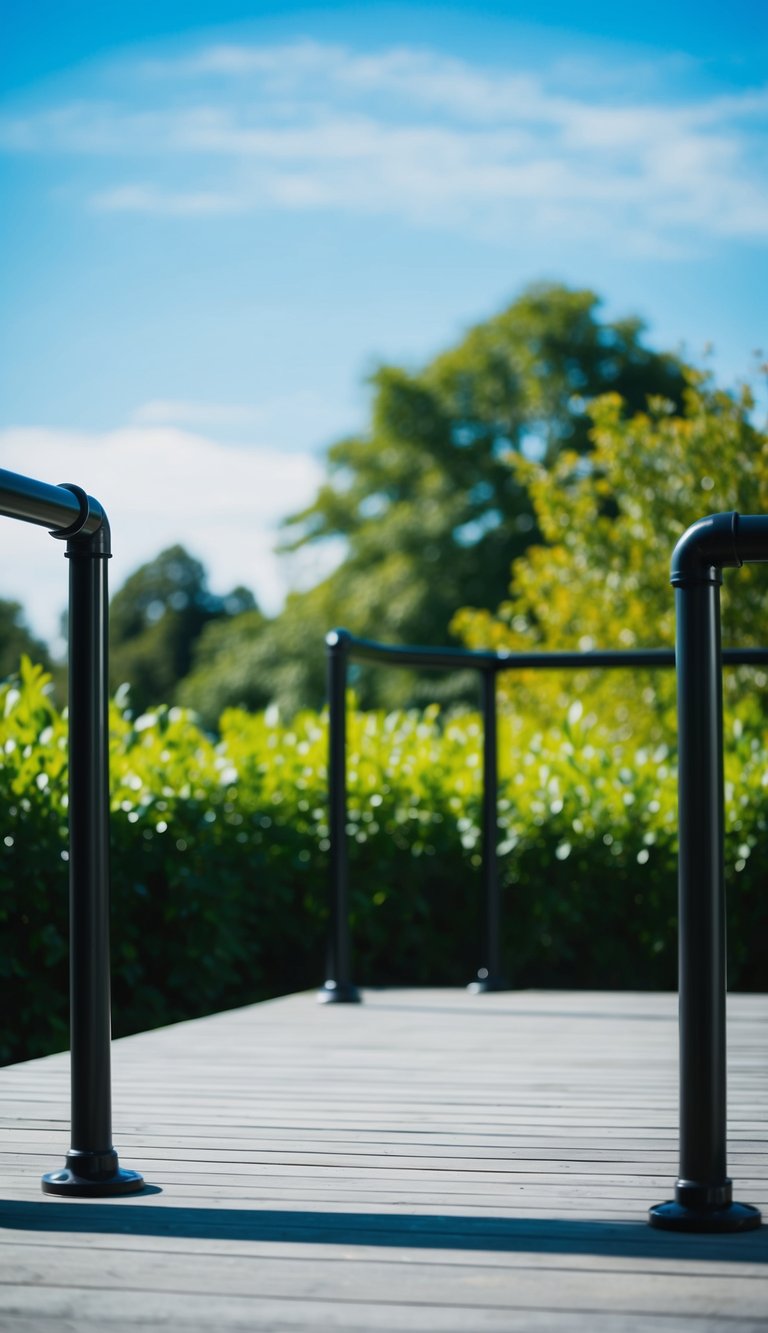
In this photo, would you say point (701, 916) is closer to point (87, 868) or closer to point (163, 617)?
point (87, 868)

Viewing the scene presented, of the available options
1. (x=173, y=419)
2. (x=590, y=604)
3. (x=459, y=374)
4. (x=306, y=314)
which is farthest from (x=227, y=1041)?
(x=173, y=419)

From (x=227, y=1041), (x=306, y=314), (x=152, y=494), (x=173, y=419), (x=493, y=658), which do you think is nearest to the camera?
(x=227, y=1041)

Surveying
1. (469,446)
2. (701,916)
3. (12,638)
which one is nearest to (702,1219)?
(701,916)

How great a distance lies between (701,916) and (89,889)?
3.11ft

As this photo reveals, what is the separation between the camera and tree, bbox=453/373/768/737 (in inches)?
515

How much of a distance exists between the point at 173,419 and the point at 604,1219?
86.6 m

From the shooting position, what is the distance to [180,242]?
2339 inches

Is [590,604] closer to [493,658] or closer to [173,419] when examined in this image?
[493,658]

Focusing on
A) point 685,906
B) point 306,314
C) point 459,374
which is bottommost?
point 685,906

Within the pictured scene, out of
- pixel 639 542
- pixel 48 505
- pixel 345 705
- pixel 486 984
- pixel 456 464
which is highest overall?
pixel 456 464

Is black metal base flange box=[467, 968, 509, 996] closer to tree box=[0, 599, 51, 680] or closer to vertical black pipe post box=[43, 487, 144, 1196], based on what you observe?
vertical black pipe post box=[43, 487, 144, 1196]

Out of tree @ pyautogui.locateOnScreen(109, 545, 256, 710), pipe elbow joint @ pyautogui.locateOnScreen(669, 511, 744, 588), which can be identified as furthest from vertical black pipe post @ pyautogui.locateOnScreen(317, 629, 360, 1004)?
tree @ pyautogui.locateOnScreen(109, 545, 256, 710)

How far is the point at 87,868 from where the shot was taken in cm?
236

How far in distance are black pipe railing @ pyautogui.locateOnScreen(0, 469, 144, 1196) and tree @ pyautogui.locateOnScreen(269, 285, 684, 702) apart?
2691cm
